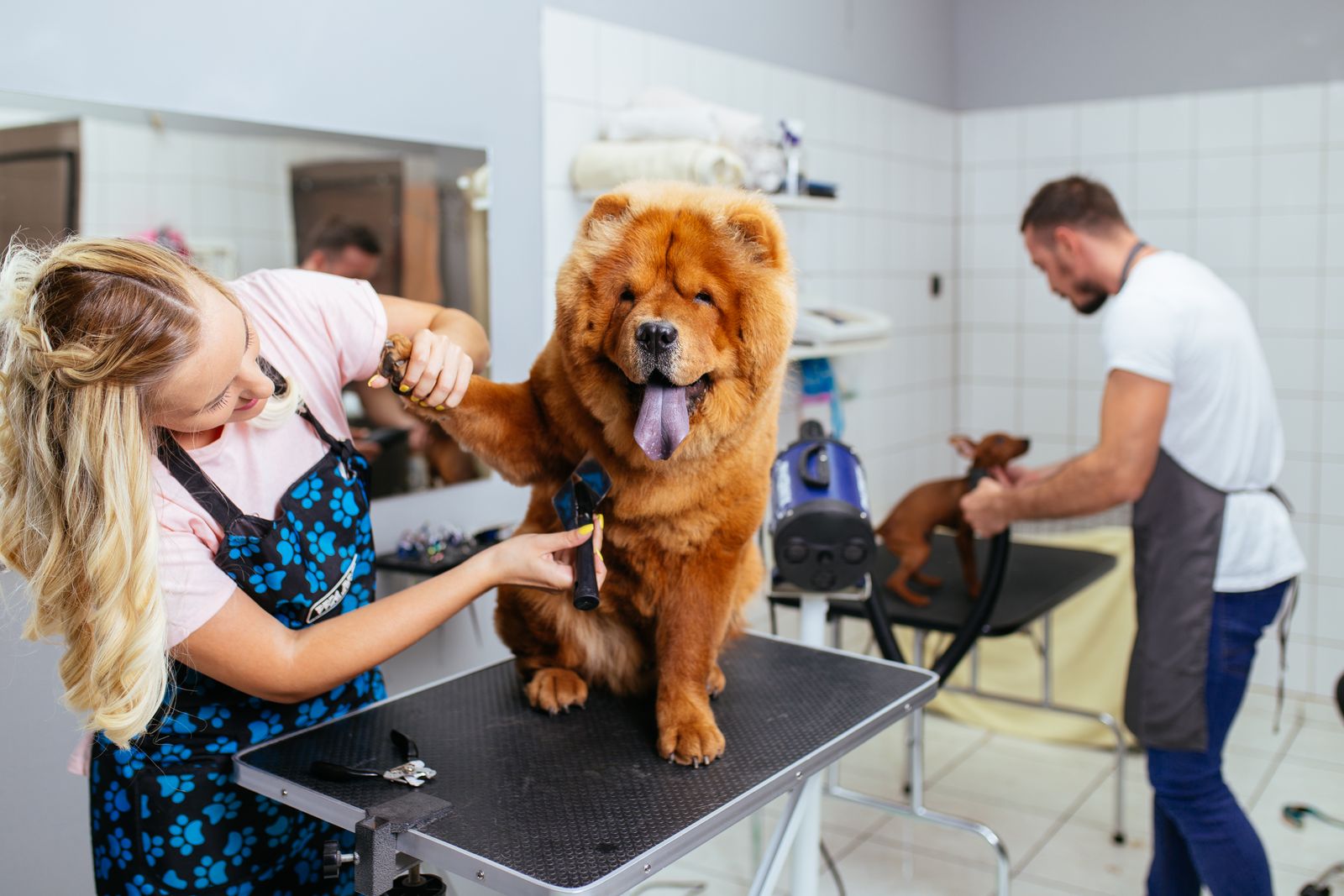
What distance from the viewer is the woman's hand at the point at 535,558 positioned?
1302 millimetres

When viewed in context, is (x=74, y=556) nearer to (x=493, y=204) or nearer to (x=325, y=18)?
(x=325, y=18)

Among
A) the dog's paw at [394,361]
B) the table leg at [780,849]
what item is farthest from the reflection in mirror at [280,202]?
the table leg at [780,849]

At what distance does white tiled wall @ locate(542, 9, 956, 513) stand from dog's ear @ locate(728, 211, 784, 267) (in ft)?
4.53

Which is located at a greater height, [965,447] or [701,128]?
[701,128]

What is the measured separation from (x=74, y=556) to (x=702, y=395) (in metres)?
0.69

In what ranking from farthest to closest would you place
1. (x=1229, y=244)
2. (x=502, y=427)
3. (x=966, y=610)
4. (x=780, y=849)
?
(x=1229, y=244)
(x=966, y=610)
(x=780, y=849)
(x=502, y=427)

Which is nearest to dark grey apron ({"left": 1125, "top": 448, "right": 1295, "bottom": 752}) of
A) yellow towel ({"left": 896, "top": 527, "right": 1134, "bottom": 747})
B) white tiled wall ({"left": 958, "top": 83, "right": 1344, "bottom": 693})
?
yellow towel ({"left": 896, "top": 527, "right": 1134, "bottom": 747})

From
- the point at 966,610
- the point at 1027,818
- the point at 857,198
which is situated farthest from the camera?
the point at 857,198

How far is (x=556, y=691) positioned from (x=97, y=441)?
2.27 ft

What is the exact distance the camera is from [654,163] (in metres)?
2.49

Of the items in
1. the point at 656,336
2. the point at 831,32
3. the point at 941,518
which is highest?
the point at 831,32

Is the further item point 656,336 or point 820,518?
point 820,518

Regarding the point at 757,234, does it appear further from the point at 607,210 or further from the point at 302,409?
the point at 302,409

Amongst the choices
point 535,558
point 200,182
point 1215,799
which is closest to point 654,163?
point 200,182
